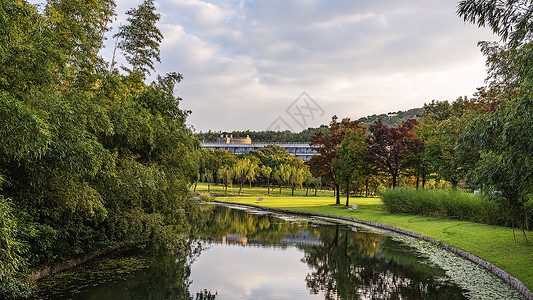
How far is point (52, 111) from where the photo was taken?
22.3 feet

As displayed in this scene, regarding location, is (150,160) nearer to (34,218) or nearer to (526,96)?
(34,218)

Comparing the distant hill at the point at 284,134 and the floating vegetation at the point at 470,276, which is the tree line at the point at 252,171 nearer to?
the floating vegetation at the point at 470,276

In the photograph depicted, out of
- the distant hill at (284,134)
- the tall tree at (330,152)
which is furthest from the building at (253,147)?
the tall tree at (330,152)

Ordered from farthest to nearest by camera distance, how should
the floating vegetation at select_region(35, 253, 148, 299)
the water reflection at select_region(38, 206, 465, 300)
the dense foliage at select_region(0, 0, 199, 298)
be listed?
1. the water reflection at select_region(38, 206, 465, 300)
2. the floating vegetation at select_region(35, 253, 148, 299)
3. the dense foliage at select_region(0, 0, 199, 298)

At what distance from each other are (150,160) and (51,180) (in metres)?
6.47

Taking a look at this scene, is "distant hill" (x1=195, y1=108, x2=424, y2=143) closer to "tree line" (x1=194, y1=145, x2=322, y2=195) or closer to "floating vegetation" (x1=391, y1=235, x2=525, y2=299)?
"tree line" (x1=194, y1=145, x2=322, y2=195)

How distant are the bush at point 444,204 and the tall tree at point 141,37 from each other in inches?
664

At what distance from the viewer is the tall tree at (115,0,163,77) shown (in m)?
17.1

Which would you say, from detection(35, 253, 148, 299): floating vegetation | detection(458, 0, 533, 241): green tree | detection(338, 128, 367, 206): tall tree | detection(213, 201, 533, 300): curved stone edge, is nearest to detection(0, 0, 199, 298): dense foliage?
detection(35, 253, 148, 299): floating vegetation

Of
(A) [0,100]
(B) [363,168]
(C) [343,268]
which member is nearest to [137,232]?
(C) [343,268]

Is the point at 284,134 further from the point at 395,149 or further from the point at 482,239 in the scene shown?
the point at 482,239

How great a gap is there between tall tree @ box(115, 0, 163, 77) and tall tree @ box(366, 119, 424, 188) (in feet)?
70.0

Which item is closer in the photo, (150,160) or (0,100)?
(0,100)

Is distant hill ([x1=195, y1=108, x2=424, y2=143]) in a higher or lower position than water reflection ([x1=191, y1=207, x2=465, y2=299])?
higher
